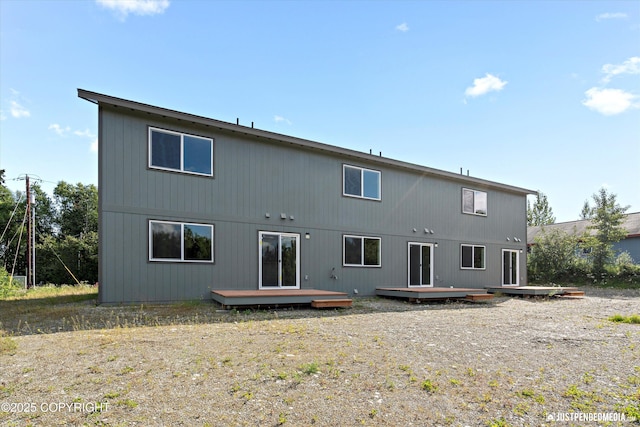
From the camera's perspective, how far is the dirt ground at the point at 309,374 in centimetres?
341

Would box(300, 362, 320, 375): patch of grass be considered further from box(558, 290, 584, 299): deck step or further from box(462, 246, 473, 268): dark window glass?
box(558, 290, 584, 299): deck step

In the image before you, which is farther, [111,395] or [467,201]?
[467,201]

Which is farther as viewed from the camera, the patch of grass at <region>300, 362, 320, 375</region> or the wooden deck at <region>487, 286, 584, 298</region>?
the wooden deck at <region>487, 286, 584, 298</region>

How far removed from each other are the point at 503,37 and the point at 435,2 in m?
2.27

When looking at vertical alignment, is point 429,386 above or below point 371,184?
below

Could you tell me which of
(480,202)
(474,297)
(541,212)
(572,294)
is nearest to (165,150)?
(474,297)

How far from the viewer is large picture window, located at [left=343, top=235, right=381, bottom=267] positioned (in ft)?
41.8

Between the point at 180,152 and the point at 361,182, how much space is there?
6.00 m

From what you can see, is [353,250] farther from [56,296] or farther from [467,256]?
[56,296]

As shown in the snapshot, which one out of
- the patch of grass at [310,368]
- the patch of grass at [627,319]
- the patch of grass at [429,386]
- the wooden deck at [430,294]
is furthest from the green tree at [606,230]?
the patch of grass at [310,368]

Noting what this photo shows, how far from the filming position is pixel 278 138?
11289mm

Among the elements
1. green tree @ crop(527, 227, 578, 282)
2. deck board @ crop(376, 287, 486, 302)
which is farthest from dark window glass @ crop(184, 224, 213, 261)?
green tree @ crop(527, 227, 578, 282)

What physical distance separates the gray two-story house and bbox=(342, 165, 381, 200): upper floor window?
0.04m

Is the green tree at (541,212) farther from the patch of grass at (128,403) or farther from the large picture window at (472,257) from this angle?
the patch of grass at (128,403)
